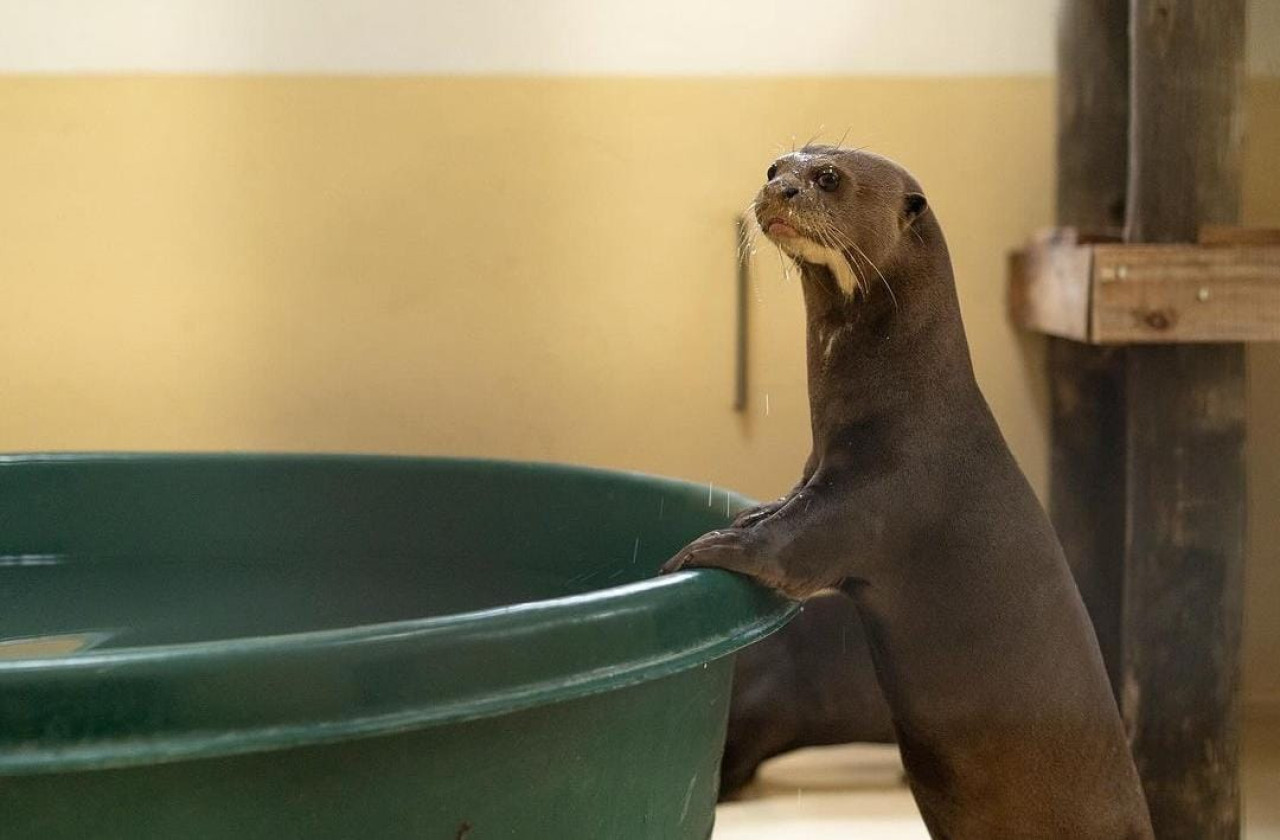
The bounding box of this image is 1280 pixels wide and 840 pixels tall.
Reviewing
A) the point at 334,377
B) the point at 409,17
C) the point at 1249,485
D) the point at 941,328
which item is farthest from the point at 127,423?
the point at 1249,485

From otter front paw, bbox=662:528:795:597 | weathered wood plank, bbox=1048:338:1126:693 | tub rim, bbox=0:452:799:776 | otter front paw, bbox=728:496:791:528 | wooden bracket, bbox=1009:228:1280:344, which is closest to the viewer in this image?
tub rim, bbox=0:452:799:776

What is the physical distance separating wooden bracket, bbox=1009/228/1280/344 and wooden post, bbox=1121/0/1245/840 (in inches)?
2.8

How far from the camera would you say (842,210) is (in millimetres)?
1412

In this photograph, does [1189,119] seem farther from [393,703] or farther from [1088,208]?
[393,703]

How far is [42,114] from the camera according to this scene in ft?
8.64

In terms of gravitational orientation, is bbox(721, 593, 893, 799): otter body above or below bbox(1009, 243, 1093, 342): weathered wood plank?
below

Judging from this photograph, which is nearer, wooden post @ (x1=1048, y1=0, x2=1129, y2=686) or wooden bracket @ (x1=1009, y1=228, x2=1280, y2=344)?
wooden bracket @ (x1=1009, y1=228, x2=1280, y2=344)

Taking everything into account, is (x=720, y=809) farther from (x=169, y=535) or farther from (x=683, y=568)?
(x=683, y=568)

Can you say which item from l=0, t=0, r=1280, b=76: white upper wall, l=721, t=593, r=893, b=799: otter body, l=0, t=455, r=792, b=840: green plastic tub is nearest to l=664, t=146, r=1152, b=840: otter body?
l=0, t=455, r=792, b=840: green plastic tub

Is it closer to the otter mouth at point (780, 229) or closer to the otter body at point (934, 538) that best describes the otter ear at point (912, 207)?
the otter body at point (934, 538)

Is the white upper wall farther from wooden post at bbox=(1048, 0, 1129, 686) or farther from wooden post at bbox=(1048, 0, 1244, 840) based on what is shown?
wooden post at bbox=(1048, 0, 1244, 840)

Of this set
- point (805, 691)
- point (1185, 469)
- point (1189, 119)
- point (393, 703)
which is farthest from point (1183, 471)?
point (393, 703)

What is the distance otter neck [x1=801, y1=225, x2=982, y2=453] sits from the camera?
4.71ft

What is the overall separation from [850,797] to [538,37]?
1409 mm
